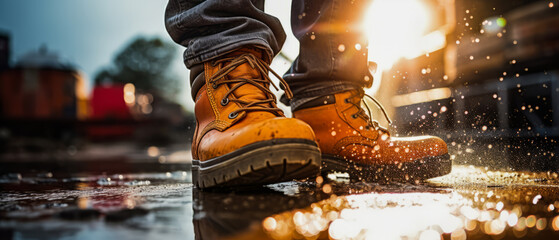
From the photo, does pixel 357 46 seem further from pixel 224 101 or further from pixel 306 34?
pixel 224 101

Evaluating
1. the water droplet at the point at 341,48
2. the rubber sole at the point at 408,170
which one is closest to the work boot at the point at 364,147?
the rubber sole at the point at 408,170

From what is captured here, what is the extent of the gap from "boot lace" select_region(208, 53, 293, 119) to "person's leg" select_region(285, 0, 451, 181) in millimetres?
226

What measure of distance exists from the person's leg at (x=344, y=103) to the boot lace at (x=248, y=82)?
0.23 m

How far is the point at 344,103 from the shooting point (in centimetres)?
117

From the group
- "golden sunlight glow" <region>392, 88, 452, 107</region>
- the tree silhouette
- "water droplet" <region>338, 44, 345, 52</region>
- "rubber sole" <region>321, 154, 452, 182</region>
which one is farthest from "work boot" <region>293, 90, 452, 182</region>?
the tree silhouette

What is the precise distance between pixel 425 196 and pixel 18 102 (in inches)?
379

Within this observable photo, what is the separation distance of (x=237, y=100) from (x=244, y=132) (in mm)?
111

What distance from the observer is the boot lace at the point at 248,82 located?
0.89 m

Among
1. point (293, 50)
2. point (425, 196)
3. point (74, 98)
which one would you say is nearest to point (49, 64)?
point (74, 98)

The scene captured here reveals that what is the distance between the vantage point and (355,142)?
1.12m

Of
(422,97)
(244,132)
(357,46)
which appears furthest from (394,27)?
(422,97)

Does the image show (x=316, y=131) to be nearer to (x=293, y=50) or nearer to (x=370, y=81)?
(x=370, y=81)

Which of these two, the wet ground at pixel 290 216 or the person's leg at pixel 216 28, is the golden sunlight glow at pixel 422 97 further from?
the wet ground at pixel 290 216

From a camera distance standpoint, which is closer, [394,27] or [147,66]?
[394,27]
